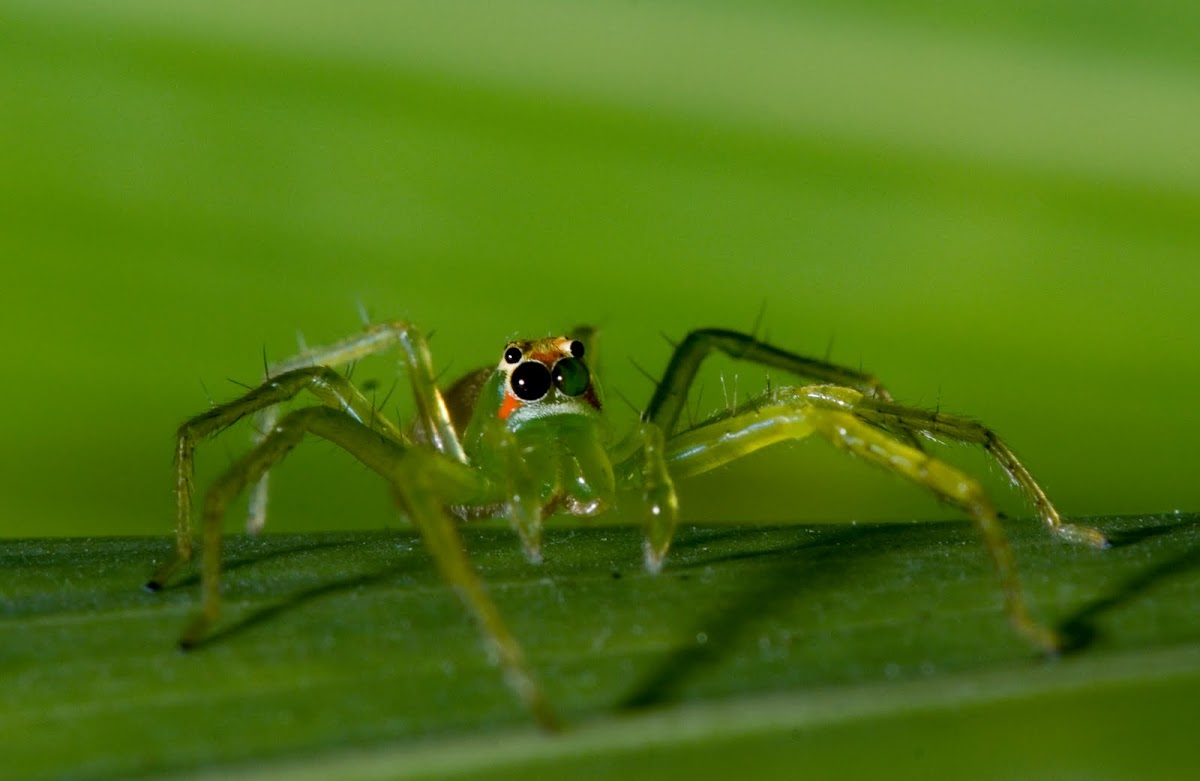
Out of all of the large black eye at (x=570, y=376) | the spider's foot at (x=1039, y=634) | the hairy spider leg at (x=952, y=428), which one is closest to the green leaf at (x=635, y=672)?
the spider's foot at (x=1039, y=634)

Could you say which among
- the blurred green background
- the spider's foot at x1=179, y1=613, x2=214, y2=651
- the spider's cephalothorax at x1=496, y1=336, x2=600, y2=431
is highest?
the blurred green background

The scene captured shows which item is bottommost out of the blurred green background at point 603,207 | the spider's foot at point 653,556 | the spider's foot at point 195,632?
the spider's foot at point 653,556

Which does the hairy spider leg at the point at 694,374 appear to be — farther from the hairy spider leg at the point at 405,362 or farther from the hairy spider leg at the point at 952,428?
the hairy spider leg at the point at 405,362

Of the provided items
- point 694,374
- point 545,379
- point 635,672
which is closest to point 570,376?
point 545,379

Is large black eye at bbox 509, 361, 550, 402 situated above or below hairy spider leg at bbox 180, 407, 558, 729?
above

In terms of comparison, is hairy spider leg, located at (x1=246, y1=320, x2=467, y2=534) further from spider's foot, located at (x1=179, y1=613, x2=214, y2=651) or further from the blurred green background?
spider's foot, located at (x1=179, y1=613, x2=214, y2=651)

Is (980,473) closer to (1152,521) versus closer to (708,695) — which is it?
(1152,521)

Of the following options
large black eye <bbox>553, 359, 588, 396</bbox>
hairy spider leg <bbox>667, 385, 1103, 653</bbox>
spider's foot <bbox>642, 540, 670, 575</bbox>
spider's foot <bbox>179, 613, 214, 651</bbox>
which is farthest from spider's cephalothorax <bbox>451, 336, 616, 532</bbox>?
spider's foot <bbox>179, 613, 214, 651</bbox>
